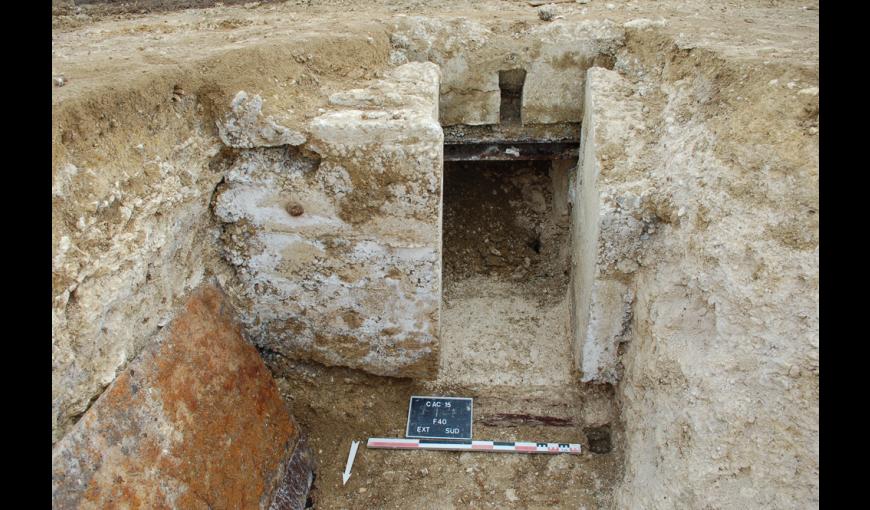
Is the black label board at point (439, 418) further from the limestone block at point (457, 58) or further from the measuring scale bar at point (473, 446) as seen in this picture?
the limestone block at point (457, 58)

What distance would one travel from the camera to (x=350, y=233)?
259cm

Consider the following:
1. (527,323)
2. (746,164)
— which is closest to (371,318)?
(527,323)

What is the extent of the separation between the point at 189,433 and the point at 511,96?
2768 mm

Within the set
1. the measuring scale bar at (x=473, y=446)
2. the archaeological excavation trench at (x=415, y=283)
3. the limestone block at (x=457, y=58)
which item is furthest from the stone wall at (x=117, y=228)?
the limestone block at (x=457, y=58)

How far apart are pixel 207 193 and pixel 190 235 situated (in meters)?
0.20

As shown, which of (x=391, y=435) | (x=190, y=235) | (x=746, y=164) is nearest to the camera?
(x=746, y=164)

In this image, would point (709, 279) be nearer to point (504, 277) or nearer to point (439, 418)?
point (439, 418)

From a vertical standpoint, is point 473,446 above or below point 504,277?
below

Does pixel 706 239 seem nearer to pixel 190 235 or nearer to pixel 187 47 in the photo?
pixel 190 235

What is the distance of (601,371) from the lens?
2.94 m

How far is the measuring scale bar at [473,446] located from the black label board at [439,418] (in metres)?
0.04

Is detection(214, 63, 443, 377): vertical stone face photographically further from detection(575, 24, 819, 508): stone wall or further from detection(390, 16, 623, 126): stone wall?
detection(575, 24, 819, 508): stone wall

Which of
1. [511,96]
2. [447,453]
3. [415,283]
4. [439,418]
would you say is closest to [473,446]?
[447,453]

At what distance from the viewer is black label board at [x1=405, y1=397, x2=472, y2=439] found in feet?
9.90
